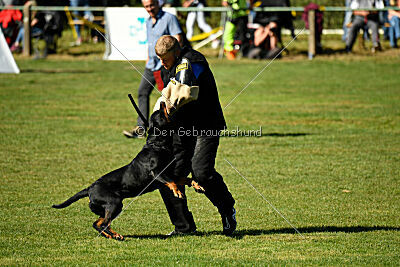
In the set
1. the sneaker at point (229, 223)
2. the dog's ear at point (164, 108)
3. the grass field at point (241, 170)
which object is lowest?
the grass field at point (241, 170)

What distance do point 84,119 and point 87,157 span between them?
3743 mm

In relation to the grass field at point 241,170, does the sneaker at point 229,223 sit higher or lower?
higher

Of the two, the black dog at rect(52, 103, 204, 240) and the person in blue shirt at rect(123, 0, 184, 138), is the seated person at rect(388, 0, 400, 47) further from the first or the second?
the black dog at rect(52, 103, 204, 240)

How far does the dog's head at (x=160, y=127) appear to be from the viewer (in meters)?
6.41

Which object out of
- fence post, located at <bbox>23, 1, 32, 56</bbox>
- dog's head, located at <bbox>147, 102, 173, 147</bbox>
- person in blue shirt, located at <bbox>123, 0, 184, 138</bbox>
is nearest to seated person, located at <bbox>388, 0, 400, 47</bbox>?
fence post, located at <bbox>23, 1, 32, 56</bbox>

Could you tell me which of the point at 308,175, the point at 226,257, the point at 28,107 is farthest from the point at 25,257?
the point at 28,107

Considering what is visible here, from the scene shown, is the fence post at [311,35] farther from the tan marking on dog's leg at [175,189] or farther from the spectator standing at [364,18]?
the tan marking on dog's leg at [175,189]

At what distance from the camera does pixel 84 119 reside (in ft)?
48.0

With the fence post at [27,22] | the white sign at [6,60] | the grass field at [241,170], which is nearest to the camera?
the grass field at [241,170]

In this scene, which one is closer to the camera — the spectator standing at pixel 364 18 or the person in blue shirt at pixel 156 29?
the person in blue shirt at pixel 156 29

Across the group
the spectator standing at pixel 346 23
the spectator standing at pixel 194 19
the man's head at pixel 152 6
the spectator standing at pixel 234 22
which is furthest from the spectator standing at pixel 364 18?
the man's head at pixel 152 6

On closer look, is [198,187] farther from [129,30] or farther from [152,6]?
[129,30]

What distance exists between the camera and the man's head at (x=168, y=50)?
622cm

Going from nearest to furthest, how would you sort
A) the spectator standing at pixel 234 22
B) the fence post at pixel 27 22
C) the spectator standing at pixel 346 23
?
1. the spectator standing at pixel 234 22
2. the fence post at pixel 27 22
3. the spectator standing at pixel 346 23
